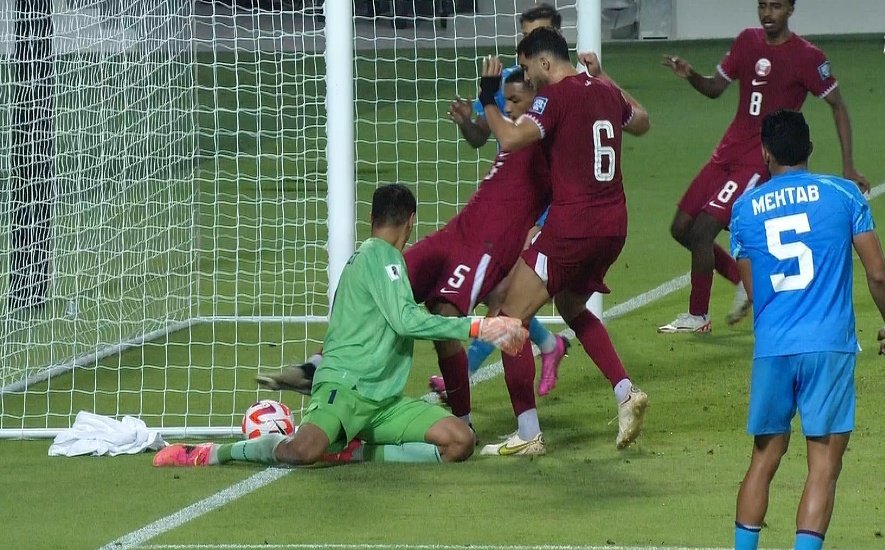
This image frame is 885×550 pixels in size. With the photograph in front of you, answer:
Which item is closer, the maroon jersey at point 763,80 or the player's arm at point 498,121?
the player's arm at point 498,121

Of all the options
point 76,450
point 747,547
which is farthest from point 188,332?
point 747,547

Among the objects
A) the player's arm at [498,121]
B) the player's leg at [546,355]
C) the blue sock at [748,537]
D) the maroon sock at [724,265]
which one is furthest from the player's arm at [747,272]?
the maroon sock at [724,265]

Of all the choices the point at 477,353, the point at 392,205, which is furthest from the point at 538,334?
the point at 392,205

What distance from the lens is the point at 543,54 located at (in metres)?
7.00

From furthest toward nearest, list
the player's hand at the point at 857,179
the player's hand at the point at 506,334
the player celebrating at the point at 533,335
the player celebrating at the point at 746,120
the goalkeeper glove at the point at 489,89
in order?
1. the player celebrating at the point at 746,120
2. the player's hand at the point at 857,179
3. the player celebrating at the point at 533,335
4. the goalkeeper glove at the point at 489,89
5. the player's hand at the point at 506,334

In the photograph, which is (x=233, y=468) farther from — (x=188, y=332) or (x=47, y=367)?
(x=188, y=332)

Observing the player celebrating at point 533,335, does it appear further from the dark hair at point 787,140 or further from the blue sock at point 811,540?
the blue sock at point 811,540

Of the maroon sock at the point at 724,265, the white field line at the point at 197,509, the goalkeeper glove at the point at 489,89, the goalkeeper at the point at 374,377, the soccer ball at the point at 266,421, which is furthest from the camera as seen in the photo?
the maroon sock at the point at 724,265

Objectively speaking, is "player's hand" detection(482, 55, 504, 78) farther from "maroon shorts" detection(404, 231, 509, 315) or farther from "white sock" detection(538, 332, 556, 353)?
"white sock" detection(538, 332, 556, 353)

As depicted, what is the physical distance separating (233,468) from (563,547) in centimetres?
187

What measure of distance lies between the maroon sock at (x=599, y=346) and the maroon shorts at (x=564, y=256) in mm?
384

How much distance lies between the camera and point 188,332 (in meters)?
10.0

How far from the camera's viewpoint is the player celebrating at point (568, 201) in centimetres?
693

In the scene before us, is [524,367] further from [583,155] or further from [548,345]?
[548,345]
